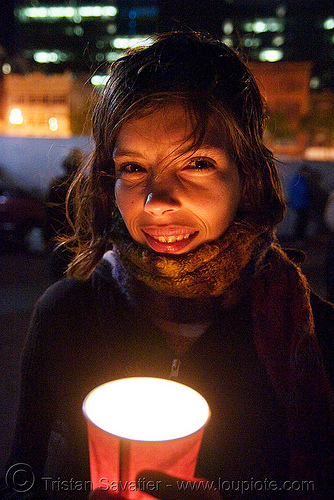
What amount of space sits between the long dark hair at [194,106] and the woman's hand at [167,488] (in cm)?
83

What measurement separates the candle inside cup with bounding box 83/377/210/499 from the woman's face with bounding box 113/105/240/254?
52 cm

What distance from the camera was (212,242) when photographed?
1.27 meters

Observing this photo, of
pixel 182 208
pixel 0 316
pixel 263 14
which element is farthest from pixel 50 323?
pixel 263 14

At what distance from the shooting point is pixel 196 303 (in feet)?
4.25

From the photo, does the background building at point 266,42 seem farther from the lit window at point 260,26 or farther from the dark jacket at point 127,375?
the dark jacket at point 127,375

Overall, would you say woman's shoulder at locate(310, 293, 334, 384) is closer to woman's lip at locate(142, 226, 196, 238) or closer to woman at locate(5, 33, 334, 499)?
woman at locate(5, 33, 334, 499)

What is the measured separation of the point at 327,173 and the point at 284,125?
32.1ft

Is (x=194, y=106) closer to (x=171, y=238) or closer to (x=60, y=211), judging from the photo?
(x=171, y=238)

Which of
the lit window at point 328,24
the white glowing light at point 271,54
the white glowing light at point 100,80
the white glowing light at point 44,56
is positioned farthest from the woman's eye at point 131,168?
the white glowing light at point 271,54

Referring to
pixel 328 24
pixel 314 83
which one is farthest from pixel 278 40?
pixel 314 83

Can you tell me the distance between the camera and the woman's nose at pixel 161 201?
1.13 meters

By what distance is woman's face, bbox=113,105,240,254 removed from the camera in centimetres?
115

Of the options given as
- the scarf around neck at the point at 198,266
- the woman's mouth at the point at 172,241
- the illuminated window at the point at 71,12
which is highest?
the illuminated window at the point at 71,12

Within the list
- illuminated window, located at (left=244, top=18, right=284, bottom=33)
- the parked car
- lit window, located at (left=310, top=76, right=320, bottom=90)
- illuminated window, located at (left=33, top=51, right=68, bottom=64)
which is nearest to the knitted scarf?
the parked car
